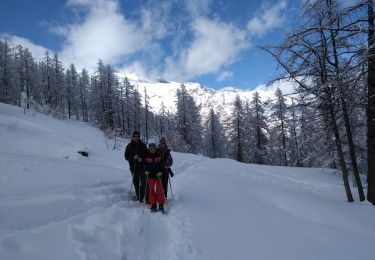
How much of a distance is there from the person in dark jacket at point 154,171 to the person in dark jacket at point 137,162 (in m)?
0.34

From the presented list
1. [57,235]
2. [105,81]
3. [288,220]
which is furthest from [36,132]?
[105,81]

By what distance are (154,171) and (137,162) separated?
0.87 metres

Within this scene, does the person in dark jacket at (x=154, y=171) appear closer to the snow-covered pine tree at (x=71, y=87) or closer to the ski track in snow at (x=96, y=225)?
the ski track in snow at (x=96, y=225)

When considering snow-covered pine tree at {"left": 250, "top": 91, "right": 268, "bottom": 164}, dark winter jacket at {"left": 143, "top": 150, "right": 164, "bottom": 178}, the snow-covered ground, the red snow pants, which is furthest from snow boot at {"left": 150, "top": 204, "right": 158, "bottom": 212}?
snow-covered pine tree at {"left": 250, "top": 91, "right": 268, "bottom": 164}

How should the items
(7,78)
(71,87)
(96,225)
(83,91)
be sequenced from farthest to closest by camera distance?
(83,91) → (71,87) → (7,78) → (96,225)

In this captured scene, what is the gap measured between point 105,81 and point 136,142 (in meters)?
46.1

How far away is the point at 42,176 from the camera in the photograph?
320 inches

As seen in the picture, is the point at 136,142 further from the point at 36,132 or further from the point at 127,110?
the point at 127,110

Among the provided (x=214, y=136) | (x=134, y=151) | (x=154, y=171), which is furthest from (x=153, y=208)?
(x=214, y=136)

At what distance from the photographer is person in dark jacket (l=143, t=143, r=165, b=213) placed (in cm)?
804

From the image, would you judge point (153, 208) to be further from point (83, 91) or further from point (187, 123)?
point (83, 91)

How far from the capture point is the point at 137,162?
29.9 feet

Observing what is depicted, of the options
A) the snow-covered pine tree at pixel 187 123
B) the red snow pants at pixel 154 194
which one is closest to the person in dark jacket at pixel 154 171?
the red snow pants at pixel 154 194

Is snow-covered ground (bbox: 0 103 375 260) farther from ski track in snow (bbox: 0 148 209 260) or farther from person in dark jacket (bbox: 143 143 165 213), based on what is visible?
person in dark jacket (bbox: 143 143 165 213)
